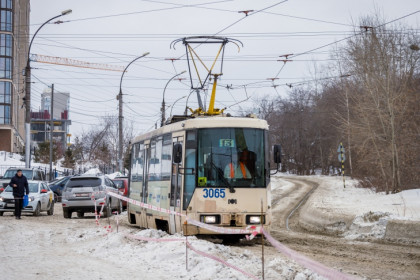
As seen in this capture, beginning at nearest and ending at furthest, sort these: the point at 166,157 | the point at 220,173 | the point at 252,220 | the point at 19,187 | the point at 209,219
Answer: the point at 209,219
the point at 252,220
the point at 220,173
the point at 166,157
the point at 19,187

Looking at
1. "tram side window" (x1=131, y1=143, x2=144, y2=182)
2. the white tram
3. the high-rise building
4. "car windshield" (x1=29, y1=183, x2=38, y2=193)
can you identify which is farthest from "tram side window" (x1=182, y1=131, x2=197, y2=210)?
the high-rise building

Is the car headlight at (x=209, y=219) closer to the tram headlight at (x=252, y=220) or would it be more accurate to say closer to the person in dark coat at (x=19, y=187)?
the tram headlight at (x=252, y=220)

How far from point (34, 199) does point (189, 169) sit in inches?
541

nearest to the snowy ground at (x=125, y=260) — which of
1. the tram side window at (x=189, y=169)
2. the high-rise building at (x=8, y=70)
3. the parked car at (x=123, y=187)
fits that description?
the tram side window at (x=189, y=169)

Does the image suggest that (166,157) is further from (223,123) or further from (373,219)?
(373,219)

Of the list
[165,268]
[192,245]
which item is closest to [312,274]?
[165,268]

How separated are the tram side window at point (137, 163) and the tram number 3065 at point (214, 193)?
5051mm

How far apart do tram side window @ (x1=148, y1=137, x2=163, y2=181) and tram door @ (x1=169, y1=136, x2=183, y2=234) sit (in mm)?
1409

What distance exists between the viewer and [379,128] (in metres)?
35.2

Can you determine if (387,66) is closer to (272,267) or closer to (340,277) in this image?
(272,267)

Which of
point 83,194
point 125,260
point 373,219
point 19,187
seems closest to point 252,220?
point 125,260

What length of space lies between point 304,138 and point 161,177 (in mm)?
68097

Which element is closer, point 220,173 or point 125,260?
point 125,260

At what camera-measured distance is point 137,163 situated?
20.7m
